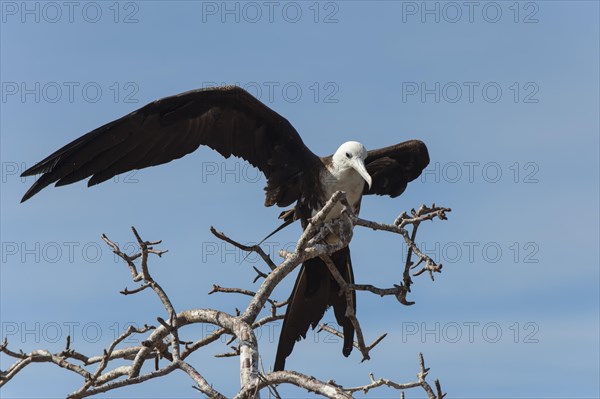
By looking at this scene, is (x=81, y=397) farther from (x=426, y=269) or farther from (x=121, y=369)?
(x=426, y=269)

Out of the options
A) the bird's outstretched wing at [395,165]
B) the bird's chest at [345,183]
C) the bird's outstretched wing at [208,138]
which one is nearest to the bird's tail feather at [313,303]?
the bird's chest at [345,183]

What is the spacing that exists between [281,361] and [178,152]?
5.65 ft

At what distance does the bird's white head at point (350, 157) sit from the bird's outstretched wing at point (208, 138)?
0.18m

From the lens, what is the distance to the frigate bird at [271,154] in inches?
269

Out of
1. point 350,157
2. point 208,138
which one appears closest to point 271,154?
point 208,138

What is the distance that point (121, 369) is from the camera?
540 cm

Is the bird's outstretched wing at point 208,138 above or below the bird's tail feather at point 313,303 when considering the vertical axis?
above

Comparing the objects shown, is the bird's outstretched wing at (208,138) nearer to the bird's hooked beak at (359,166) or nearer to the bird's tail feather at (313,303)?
the bird's hooked beak at (359,166)

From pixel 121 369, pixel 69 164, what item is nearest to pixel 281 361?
pixel 121 369

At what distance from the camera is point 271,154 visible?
7.31 metres

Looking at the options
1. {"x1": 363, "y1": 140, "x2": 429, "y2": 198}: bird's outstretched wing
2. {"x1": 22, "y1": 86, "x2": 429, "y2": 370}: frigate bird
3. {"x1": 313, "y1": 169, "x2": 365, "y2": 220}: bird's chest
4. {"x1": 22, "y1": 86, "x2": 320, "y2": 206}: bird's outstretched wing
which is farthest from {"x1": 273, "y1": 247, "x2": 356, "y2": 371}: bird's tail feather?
{"x1": 363, "y1": 140, "x2": 429, "y2": 198}: bird's outstretched wing

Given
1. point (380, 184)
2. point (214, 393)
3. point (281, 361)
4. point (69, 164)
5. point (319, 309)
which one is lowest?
point (214, 393)

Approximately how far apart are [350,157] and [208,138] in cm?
109

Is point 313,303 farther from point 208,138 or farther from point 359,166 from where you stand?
point 208,138
